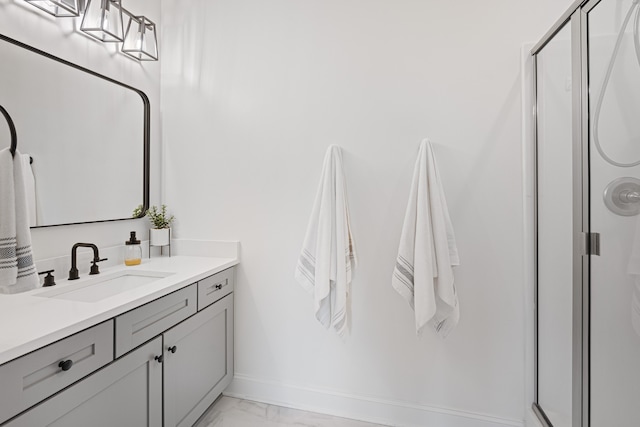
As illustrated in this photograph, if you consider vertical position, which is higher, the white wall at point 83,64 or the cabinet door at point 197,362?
the white wall at point 83,64

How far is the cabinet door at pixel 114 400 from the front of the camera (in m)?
0.98

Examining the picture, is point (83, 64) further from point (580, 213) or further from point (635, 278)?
point (635, 278)

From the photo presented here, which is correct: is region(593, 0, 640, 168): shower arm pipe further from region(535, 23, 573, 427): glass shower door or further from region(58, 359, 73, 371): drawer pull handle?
region(58, 359, 73, 371): drawer pull handle

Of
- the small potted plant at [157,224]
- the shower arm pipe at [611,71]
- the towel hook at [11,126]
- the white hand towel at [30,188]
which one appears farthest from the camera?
the small potted plant at [157,224]

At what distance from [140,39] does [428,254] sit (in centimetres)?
191

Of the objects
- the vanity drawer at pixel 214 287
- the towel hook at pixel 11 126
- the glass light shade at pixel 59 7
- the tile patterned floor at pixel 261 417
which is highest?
the glass light shade at pixel 59 7

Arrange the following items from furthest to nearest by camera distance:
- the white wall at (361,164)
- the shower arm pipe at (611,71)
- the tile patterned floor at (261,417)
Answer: the tile patterned floor at (261,417) → the white wall at (361,164) → the shower arm pipe at (611,71)

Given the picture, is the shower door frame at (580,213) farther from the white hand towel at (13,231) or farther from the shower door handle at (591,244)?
the white hand towel at (13,231)

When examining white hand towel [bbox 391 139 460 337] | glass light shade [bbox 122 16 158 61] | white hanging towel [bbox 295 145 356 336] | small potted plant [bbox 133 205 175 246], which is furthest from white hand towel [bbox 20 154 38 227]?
white hand towel [bbox 391 139 460 337]

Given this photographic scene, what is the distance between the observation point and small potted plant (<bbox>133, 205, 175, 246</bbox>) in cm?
201

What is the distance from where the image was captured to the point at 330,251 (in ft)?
5.61

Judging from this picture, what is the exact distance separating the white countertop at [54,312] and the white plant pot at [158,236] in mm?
427

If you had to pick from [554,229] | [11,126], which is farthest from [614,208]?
[11,126]

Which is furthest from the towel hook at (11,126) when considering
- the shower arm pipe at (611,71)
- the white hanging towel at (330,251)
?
the shower arm pipe at (611,71)
